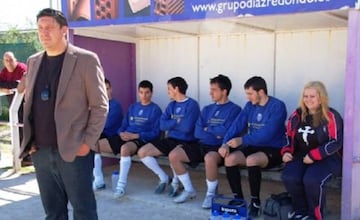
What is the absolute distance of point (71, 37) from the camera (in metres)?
5.33

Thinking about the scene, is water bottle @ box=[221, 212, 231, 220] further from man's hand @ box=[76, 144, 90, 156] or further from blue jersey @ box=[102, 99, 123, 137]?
blue jersey @ box=[102, 99, 123, 137]

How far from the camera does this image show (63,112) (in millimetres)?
2770

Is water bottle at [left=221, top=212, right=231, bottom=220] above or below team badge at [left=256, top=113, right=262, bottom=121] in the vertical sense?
below

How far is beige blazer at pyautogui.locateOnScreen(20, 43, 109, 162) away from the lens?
2.76 m

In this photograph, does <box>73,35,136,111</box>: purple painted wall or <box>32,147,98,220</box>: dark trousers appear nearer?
<box>32,147,98,220</box>: dark trousers

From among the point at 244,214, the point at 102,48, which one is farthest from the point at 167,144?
the point at 102,48

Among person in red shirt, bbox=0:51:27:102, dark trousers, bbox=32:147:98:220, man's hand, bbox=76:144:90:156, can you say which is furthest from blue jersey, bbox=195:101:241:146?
person in red shirt, bbox=0:51:27:102

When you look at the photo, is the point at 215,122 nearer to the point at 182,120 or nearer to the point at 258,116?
the point at 182,120

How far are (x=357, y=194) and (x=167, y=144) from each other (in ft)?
6.12

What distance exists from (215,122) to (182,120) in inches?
14.1

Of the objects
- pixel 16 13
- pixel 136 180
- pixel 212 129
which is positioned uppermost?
pixel 16 13

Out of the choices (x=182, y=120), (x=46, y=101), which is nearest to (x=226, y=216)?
(x=182, y=120)

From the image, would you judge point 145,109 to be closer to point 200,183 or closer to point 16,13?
point 200,183

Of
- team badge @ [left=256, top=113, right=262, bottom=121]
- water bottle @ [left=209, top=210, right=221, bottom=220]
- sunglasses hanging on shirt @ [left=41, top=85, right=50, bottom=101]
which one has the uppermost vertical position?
sunglasses hanging on shirt @ [left=41, top=85, right=50, bottom=101]
